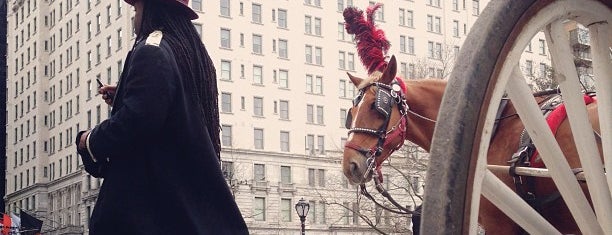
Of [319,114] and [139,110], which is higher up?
[319,114]

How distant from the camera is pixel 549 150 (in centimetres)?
209

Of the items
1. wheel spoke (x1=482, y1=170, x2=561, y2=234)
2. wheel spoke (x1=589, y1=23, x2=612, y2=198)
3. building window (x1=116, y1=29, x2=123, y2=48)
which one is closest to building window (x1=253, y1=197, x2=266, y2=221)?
building window (x1=116, y1=29, x2=123, y2=48)

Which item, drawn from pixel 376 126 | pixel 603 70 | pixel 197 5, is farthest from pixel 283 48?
pixel 603 70

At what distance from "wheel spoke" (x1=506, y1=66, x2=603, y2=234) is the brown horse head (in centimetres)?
412

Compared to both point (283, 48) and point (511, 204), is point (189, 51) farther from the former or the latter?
point (283, 48)

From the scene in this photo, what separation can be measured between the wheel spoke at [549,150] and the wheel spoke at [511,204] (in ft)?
0.36

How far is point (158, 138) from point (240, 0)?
70.2 meters

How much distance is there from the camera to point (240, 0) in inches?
2864

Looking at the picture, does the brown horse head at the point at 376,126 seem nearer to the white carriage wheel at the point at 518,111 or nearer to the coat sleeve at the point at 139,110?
the coat sleeve at the point at 139,110

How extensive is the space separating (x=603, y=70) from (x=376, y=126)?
4206mm

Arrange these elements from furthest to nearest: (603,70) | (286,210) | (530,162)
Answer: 1. (286,210)
2. (530,162)
3. (603,70)

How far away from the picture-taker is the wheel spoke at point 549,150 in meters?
1.96

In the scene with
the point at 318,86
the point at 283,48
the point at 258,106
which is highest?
the point at 283,48

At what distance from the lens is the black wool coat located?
3295mm
